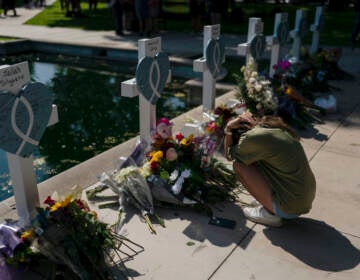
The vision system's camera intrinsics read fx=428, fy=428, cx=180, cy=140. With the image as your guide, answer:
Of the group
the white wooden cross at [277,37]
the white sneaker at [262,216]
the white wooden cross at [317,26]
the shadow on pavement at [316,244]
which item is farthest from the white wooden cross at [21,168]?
the white wooden cross at [317,26]


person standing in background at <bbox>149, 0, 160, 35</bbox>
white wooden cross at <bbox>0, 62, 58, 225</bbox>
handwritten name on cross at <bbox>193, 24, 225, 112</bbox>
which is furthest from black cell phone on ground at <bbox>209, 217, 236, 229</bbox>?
person standing in background at <bbox>149, 0, 160, 35</bbox>

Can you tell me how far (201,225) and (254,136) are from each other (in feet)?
2.69

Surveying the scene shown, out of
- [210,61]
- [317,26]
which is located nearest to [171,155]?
[210,61]

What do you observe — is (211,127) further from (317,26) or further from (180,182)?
(317,26)

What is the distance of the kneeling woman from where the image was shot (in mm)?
2939

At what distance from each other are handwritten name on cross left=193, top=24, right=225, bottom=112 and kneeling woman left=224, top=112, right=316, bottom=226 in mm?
1542

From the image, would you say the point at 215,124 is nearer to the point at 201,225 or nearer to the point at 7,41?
the point at 201,225

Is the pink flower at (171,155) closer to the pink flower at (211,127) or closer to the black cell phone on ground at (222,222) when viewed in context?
the black cell phone on ground at (222,222)

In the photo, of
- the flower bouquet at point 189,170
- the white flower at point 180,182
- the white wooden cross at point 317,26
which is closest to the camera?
the white flower at point 180,182

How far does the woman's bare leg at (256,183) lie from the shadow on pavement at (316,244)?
0.22 meters

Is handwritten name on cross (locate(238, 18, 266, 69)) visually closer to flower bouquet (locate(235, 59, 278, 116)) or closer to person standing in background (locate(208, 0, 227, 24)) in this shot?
flower bouquet (locate(235, 59, 278, 116))

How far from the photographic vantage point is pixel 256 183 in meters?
3.12

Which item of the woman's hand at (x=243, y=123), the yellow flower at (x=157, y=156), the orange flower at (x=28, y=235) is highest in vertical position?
the woman's hand at (x=243, y=123)

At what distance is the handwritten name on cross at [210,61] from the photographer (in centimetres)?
463
